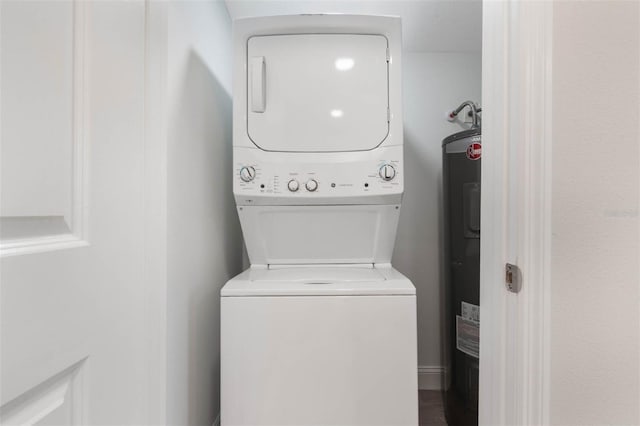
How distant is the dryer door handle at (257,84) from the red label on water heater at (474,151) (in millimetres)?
972

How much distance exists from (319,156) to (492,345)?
980 millimetres

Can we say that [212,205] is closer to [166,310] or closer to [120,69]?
[166,310]

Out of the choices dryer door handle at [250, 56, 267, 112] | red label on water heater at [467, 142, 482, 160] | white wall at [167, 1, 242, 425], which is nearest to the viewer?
white wall at [167, 1, 242, 425]

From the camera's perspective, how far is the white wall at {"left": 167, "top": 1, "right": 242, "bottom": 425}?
3.27 ft

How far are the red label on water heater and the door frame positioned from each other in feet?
2.95

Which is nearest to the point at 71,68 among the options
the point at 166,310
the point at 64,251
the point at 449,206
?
the point at 64,251

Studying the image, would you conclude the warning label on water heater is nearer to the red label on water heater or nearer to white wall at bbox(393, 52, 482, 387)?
white wall at bbox(393, 52, 482, 387)

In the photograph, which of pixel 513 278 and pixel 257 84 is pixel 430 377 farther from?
pixel 257 84

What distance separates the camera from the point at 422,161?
2.10 m

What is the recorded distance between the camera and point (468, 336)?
1563 mm

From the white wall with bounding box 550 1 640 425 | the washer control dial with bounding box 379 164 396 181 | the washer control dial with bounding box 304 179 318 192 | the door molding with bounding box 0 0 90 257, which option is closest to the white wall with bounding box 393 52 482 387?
the washer control dial with bounding box 379 164 396 181

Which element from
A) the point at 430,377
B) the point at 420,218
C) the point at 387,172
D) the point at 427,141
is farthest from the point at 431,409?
the point at 427,141

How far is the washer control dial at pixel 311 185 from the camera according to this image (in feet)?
4.60

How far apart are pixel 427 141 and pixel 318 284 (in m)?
1.34
